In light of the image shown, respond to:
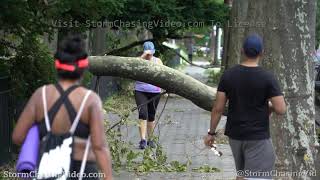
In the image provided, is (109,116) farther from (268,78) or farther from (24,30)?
(268,78)

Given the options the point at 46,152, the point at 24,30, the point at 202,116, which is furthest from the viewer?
the point at 202,116

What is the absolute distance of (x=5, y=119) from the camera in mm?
9086

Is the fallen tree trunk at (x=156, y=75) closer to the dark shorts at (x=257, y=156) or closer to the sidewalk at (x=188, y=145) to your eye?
the sidewalk at (x=188, y=145)

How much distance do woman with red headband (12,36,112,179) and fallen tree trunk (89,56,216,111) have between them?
3.37m

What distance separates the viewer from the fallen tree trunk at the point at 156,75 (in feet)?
25.9

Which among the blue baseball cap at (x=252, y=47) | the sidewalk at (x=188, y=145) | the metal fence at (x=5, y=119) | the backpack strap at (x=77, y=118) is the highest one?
the blue baseball cap at (x=252, y=47)

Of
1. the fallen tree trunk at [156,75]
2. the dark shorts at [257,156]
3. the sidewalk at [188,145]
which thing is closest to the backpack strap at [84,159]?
the dark shorts at [257,156]

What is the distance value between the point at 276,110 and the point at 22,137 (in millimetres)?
2397

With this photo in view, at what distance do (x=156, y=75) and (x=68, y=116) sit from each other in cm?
349

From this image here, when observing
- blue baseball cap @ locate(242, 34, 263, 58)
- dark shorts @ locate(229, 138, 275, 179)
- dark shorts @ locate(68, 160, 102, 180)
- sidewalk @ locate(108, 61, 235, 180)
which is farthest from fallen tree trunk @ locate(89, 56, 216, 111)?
dark shorts @ locate(68, 160, 102, 180)

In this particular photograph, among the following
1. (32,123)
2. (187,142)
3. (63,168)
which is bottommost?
(187,142)

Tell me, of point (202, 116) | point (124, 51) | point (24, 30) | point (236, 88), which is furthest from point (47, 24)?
point (124, 51)

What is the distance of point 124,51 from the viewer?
1889cm

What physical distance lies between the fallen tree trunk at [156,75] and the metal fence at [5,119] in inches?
59.8
